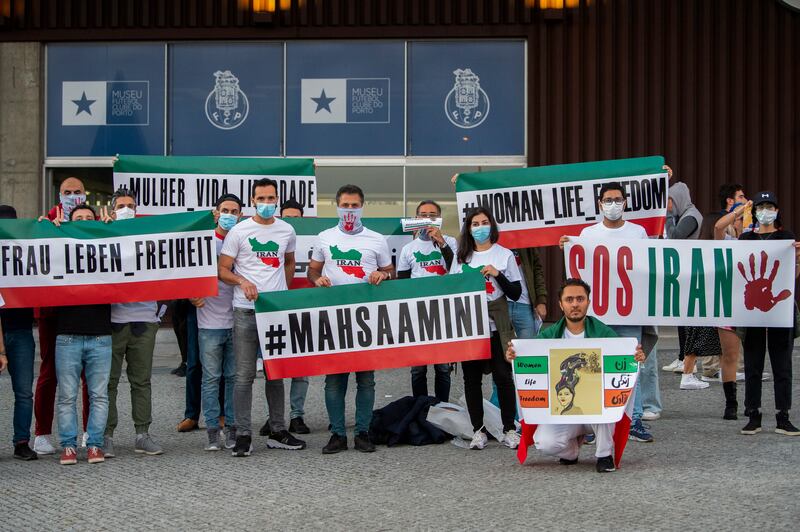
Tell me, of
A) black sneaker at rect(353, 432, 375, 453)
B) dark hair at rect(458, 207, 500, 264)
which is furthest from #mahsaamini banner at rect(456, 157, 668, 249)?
black sneaker at rect(353, 432, 375, 453)

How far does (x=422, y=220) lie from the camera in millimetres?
9188

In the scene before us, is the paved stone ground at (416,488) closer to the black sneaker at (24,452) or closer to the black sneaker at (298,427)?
the black sneaker at (24,452)

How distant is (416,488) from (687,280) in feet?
11.5

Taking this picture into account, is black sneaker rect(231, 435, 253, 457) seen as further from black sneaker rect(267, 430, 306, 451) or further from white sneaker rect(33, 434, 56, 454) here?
white sneaker rect(33, 434, 56, 454)

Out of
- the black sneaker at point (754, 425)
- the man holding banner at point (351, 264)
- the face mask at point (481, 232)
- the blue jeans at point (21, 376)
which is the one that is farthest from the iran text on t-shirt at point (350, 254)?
the black sneaker at point (754, 425)

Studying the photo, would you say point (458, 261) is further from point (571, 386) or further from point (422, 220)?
point (571, 386)

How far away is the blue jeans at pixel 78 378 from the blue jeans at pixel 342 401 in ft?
5.50

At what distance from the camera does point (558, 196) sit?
1032 cm

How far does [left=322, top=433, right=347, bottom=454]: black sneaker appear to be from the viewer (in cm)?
830

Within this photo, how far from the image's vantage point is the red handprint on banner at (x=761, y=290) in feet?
29.5

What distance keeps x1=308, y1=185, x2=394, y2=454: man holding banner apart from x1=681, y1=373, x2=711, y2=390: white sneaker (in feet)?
14.1

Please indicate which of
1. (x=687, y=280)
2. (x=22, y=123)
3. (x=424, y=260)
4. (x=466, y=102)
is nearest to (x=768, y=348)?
(x=687, y=280)

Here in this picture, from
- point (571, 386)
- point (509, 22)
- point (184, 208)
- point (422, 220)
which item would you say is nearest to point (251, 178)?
point (184, 208)

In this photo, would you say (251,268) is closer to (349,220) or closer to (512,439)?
(349,220)
